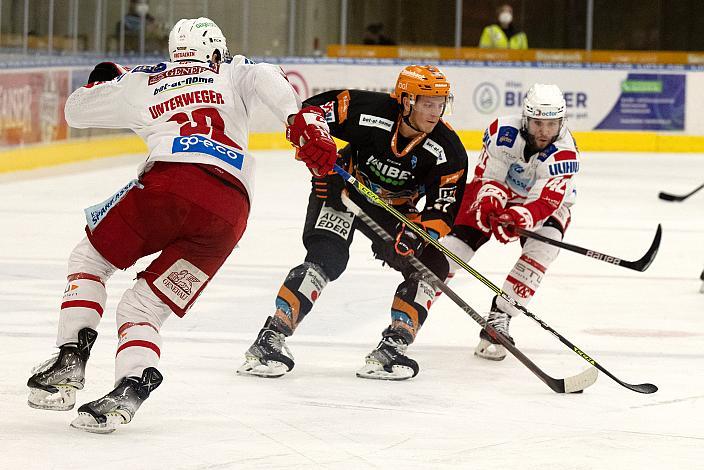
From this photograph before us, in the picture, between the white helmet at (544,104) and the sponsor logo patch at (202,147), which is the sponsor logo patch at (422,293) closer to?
the white helmet at (544,104)

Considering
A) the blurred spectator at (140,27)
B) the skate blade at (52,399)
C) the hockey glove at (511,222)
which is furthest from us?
the blurred spectator at (140,27)

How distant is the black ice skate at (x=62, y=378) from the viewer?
340cm

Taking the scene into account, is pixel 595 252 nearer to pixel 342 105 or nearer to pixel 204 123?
pixel 342 105

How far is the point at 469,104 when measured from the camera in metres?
14.1

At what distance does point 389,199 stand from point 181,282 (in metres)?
1.14

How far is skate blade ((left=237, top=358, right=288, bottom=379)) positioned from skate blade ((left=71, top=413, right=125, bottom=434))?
874 mm

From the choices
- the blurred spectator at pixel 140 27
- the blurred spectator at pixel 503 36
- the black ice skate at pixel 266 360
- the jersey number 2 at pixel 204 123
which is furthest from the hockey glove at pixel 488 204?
the blurred spectator at pixel 503 36

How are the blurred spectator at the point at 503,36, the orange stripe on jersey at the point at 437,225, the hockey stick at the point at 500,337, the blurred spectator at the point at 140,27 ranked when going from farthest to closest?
1. the blurred spectator at the point at 503,36
2. the blurred spectator at the point at 140,27
3. the orange stripe on jersey at the point at 437,225
4. the hockey stick at the point at 500,337

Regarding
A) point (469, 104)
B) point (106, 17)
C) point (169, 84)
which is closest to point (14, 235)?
point (169, 84)

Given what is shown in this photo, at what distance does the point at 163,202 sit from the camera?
137 inches

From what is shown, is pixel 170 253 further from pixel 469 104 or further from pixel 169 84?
pixel 469 104

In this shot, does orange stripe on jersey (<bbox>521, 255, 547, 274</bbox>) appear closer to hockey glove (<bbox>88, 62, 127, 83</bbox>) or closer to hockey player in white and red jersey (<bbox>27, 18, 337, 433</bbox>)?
hockey player in white and red jersey (<bbox>27, 18, 337, 433</bbox>)

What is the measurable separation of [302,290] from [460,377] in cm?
57

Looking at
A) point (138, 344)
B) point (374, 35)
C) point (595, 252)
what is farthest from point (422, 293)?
point (374, 35)
